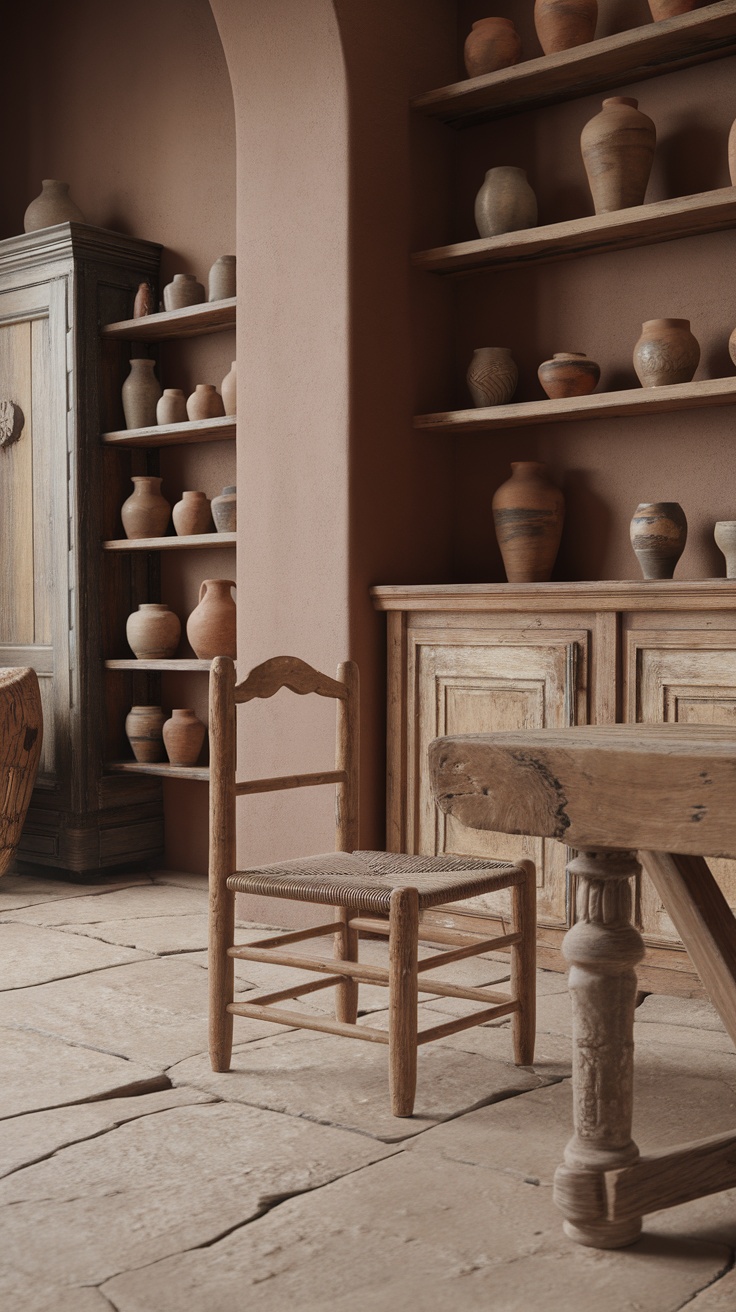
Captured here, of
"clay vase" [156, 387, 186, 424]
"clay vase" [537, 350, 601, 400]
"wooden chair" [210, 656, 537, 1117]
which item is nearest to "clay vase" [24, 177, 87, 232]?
"clay vase" [156, 387, 186, 424]

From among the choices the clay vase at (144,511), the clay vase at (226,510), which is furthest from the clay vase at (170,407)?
the clay vase at (226,510)

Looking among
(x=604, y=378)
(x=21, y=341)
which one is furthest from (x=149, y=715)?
(x=604, y=378)

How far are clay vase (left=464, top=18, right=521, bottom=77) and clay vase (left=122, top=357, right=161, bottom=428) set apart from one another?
1480 millimetres

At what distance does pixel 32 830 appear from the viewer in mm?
4555

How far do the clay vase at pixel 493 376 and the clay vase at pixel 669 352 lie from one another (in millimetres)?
484

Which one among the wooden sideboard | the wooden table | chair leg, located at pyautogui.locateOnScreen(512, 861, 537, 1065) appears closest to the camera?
the wooden table

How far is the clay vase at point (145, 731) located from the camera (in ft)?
14.5

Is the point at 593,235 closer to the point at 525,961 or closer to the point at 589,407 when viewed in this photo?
the point at 589,407

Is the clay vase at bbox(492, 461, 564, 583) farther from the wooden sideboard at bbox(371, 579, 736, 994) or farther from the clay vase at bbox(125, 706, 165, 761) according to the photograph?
the clay vase at bbox(125, 706, 165, 761)

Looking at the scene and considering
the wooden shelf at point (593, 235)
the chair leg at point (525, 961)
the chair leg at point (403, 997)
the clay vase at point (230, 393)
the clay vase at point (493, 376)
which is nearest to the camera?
the chair leg at point (403, 997)

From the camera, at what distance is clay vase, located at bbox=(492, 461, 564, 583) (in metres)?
3.63

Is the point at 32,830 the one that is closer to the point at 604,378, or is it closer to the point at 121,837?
the point at 121,837

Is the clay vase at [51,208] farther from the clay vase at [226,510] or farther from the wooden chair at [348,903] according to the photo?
the wooden chair at [348,903]

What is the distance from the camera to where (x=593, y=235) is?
349cm
